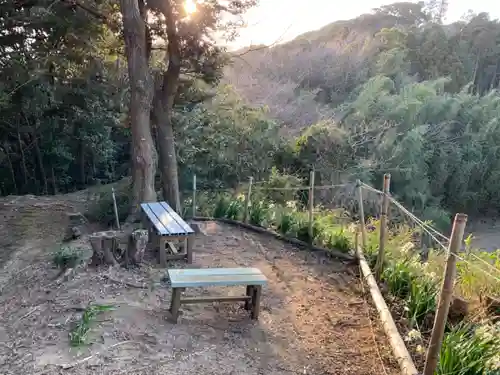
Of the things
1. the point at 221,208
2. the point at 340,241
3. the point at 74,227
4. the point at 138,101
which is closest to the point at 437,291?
the point at 340,241

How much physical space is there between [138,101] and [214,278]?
3767 mm

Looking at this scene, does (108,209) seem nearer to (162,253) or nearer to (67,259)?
(67,259)

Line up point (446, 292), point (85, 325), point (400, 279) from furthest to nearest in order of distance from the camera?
point (400, 279), point (85, 325), point (446, 292)

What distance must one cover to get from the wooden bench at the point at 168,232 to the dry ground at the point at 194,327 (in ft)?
0.69

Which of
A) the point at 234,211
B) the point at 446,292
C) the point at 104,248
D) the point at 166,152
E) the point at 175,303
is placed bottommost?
the point at 234,211

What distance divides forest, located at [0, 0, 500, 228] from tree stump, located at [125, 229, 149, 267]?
7.04 feet

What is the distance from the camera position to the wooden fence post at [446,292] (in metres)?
2.15

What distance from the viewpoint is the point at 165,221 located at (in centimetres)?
445

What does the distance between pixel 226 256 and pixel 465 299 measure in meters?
2.64

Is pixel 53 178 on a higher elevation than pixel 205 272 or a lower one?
lower

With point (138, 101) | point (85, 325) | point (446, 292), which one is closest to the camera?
point (446, 292)

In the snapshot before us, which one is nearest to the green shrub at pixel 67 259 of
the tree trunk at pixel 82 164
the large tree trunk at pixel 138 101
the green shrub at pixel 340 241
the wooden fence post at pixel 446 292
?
the large tree trunk at pixel 138 101

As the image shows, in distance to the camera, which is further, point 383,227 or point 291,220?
point 291,220

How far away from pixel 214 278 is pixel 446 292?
1.64 m
